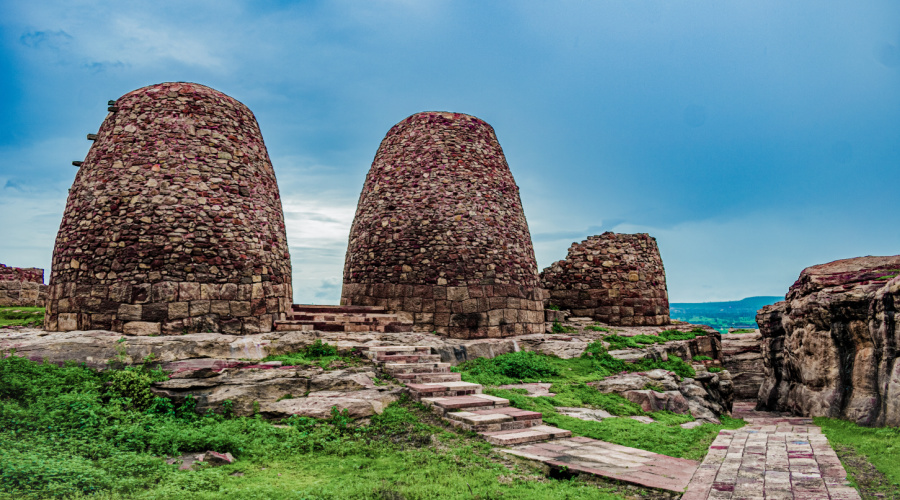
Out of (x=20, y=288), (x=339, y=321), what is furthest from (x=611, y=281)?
(x=20, y=288)

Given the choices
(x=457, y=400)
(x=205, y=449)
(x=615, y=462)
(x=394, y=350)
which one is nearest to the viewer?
(x=615, y=462)

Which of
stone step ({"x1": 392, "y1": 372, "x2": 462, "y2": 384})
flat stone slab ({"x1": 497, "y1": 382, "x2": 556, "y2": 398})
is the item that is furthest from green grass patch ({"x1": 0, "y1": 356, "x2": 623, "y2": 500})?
flat stone slab ({"x1": 497, "y1": 382, "x2": 556, "y2": 398})

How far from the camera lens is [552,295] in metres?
19.0

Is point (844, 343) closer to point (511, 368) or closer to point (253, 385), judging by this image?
point (511, 368)

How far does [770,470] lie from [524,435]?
278cm

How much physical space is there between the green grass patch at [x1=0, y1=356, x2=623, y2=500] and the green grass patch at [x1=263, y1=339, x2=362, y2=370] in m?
1.53

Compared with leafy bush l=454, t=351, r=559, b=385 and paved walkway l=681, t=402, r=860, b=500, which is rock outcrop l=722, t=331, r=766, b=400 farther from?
paved walkway l=681, t=402, r=860, b=500

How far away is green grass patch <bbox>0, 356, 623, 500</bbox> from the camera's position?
506cm

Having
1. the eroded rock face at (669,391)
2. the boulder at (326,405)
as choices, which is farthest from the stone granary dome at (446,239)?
the boulder at (326,405)

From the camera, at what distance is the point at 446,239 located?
14094 millimetres

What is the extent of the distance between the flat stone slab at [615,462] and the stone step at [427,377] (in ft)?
9.71

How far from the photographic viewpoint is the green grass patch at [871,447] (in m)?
5.91

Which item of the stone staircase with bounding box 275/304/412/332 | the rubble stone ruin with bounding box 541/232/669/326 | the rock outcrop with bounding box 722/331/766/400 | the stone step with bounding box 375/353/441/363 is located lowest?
the rock outcrop with bounding box 722/331/766/400

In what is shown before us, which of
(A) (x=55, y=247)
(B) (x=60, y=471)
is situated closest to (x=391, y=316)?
(A) (x=55, y=247)
